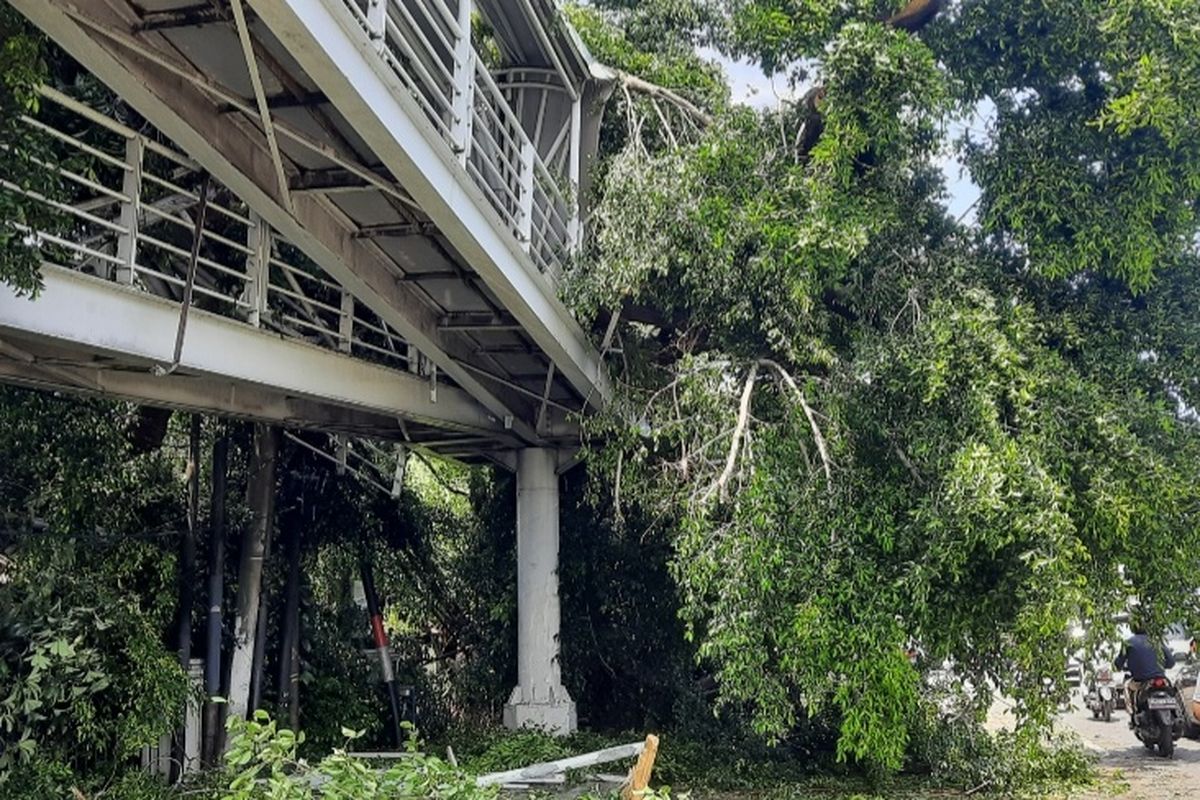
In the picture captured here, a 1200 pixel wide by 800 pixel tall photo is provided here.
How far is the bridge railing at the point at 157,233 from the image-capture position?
4676 mm

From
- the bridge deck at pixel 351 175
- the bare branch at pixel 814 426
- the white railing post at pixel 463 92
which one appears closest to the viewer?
Answer: the bridge deck at pixel 351 175

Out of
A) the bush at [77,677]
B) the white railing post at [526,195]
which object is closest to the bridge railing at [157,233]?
the white railing post at [526,195]

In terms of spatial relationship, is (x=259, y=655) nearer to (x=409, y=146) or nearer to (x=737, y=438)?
(x=737, y=438)

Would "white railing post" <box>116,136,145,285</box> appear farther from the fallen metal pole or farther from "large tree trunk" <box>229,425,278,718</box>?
the fallen metal pole

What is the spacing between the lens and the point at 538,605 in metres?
10.5

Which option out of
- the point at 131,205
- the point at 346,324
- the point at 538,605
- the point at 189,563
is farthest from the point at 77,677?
the point at 538,605

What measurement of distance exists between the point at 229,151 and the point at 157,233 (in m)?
2.22

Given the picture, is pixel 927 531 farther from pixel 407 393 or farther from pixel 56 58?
pixel 56 58

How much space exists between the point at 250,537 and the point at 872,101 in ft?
22.3

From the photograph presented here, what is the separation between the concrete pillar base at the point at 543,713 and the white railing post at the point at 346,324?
4847 mm

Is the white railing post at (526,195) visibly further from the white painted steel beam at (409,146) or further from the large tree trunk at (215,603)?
the large tree trunk at (215,603)

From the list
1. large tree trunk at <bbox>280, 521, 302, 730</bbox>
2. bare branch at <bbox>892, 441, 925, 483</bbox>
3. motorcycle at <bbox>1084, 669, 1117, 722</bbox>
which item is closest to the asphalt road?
motorcycle at <bbox>1084, 669, 1117, 722</bbox>

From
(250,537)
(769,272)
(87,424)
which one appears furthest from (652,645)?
(87,424)

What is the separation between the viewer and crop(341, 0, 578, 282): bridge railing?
4.92 meters
